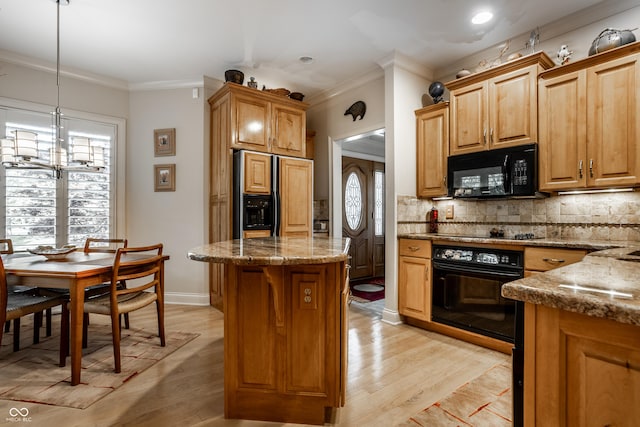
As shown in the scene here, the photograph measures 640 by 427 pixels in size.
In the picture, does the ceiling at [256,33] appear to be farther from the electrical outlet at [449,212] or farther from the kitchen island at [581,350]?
the kitchen island at [581,350]

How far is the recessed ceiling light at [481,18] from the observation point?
2748 mm

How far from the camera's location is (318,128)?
4723 millimetres

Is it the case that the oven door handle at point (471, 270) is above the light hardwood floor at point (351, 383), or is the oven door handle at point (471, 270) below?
above

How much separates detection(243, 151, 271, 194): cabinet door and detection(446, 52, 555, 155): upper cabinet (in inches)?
79.4

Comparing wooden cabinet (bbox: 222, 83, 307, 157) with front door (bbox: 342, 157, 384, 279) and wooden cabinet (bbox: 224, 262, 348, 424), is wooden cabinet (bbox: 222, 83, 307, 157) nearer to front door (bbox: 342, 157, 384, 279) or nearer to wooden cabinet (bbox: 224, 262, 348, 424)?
front door (bbox: 342, 157, 384, 279)

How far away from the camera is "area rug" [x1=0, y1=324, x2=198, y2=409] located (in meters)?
2.01

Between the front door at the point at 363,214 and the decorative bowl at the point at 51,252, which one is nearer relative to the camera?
the decorative bowl at the point at 51,252

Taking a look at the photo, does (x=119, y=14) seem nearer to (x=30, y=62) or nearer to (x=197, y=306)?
→ (x=30, y=62)

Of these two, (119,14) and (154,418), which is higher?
(119,14)

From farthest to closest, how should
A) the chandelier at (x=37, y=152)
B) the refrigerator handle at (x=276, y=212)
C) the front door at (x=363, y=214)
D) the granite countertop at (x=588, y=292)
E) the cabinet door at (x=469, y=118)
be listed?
the front door at (x=363, y=214)
the refrigerator handle at (x=276, y=212)
the cabinet door at (x=469, y=118)
the chandelier at (x=37, y=152)
the granite countertop at (x=588, y=292)

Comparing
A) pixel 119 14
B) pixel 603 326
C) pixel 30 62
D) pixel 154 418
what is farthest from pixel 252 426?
pixel 30 62

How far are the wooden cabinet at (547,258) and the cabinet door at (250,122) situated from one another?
2896 millimetres

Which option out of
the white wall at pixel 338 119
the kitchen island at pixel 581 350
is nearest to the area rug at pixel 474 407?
the kitchen island at pixel 581 350

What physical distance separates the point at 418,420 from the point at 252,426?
92cm
